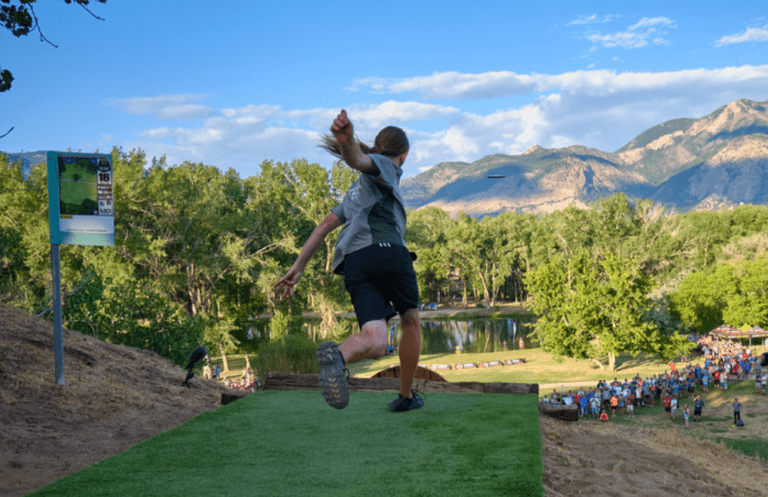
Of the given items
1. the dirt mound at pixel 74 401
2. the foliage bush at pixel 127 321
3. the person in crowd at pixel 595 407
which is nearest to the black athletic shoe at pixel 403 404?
the dirt mound at pixel 74 401

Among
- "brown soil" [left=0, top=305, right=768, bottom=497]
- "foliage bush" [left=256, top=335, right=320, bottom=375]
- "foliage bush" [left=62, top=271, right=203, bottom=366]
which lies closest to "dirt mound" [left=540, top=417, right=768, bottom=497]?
"brown soil" [left=0, top=305, right=768, bottom=497]

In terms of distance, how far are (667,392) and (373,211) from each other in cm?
2794

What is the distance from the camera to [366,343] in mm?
3756

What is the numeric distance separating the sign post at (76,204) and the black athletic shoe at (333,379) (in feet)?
17.0

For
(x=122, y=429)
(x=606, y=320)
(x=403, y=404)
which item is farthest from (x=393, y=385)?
(x=606, y=320)

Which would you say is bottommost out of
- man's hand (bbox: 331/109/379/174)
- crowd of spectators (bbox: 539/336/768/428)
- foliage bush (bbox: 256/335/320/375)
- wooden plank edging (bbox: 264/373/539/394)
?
Answer: crowd of spectators (bbox: 539/336/768/428)

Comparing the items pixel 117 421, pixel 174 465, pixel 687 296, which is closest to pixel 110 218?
pixel 117 421

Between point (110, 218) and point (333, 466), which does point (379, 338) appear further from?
point (110, 218)

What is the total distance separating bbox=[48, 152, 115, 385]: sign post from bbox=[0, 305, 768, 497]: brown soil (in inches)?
33.6

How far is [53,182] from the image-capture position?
304 inches

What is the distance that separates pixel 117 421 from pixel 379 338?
430 cm

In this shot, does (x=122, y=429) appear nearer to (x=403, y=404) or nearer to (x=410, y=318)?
(x=403, y=404)

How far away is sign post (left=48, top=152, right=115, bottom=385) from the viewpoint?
7703 millimetres

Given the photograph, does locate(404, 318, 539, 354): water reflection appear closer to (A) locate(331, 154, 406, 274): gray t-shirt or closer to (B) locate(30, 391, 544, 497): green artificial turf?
(B) locate(30, 391, 544, 497): green artificial turf
